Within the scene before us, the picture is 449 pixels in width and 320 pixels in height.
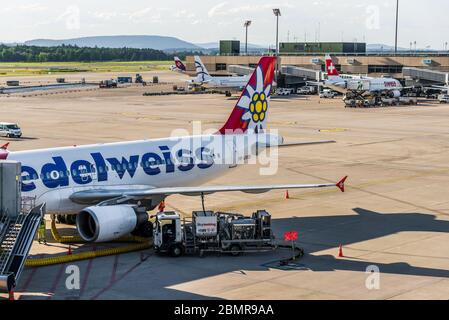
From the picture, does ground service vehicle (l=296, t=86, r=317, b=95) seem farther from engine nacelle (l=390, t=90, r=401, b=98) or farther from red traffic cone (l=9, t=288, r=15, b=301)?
red traffic cone (l=9, t=288, r=15, b=301)

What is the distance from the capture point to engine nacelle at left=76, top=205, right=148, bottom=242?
34469 millimetres

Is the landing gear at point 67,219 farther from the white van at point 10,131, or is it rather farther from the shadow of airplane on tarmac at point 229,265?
the white van at point 10,131

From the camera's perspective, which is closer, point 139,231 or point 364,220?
point 139,231

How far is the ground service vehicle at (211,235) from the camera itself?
3456 cm

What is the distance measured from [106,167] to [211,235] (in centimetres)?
755

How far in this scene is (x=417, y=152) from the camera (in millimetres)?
70562

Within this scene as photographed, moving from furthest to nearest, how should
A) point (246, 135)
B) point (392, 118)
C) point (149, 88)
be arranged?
point (149, 88), point (392, 118), point (246, 135)

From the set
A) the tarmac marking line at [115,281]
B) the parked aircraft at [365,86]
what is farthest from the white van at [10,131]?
the parked aircraft at [365,86]

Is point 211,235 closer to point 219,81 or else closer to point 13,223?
point 13,223

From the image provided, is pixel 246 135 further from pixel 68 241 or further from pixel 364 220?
pixel 68 241

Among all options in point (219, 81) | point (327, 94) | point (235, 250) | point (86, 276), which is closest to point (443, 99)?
point (327, 94)
